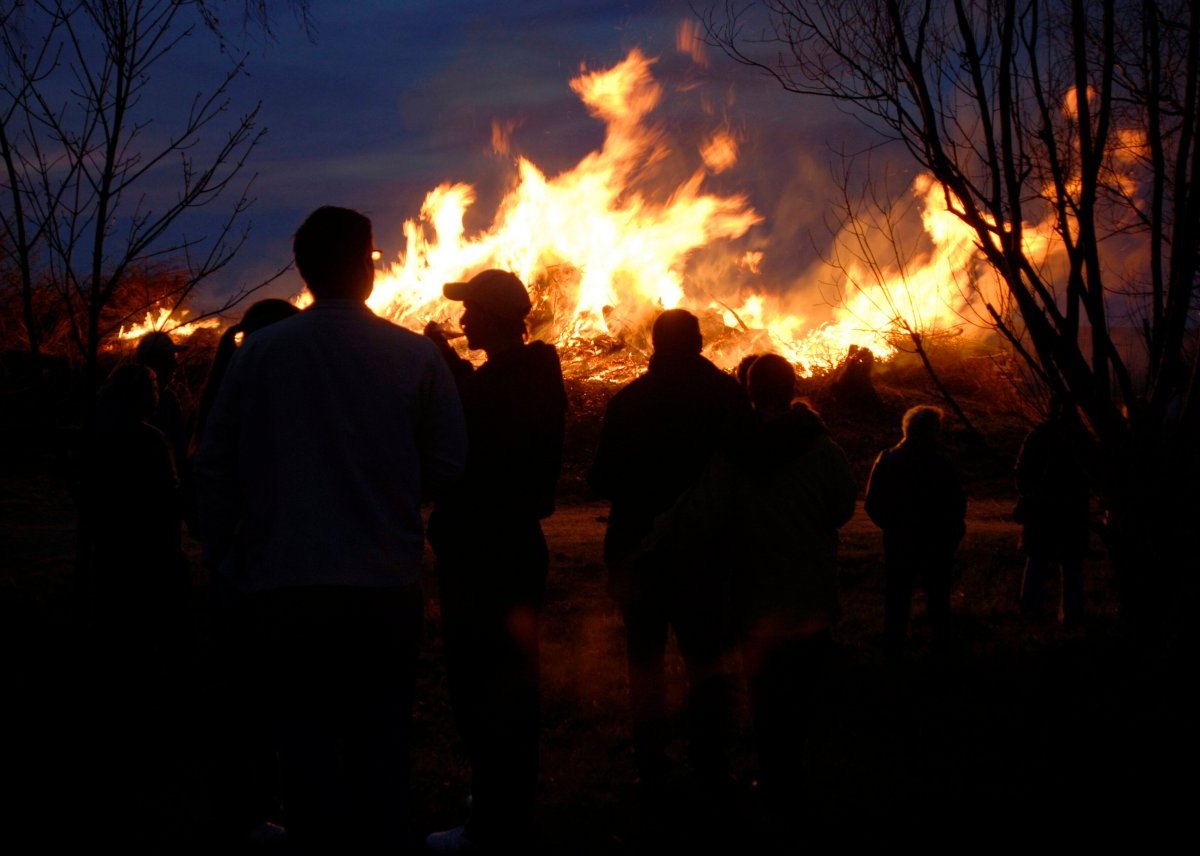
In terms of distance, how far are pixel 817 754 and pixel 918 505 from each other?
2.29 m

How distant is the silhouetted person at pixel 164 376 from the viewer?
5184 millimetres

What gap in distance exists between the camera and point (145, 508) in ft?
16.2

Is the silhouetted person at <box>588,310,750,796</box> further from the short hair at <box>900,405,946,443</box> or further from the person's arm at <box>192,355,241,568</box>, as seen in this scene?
the short hair at <box>900,405,946,443</box>

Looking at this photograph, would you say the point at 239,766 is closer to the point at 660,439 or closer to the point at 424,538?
the point at 424,538

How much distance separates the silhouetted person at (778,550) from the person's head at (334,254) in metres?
1.89

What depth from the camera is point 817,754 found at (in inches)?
201

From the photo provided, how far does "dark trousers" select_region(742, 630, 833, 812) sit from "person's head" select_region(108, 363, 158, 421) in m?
3.26

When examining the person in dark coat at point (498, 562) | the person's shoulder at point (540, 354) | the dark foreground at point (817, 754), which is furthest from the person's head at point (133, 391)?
the person's shoulder at point (540, 354)

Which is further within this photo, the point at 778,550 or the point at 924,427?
the point at 924,427

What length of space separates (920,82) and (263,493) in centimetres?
436

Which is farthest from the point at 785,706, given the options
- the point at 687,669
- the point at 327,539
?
the point at 327,539

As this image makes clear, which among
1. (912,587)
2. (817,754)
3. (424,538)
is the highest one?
(424,538)

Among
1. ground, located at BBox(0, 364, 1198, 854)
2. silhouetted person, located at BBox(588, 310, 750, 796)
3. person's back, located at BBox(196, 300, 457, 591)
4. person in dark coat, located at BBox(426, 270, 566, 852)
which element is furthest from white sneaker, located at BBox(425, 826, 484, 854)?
person's back, located at BBox(196, 300, 457, 591)

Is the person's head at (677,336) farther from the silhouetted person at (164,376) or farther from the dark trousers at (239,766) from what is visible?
the silhouetted person at (164,376)
